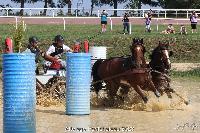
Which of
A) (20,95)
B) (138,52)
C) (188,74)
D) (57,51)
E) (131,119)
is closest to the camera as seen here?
(20,95)

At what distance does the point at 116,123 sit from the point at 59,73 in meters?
3.63

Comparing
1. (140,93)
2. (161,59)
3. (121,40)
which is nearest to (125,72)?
(140,93)

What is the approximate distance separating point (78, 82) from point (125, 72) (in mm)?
1813

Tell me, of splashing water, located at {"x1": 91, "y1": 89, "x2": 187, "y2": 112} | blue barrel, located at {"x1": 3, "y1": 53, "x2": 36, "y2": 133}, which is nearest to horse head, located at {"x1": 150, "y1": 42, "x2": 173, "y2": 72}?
splashing water, located at {"x1": 91, "y1": 89, "x2": 187, "y2": 112}

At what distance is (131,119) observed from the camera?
1429 centimetres

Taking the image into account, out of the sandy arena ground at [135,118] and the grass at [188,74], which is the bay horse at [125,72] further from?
the grass at [188,74]

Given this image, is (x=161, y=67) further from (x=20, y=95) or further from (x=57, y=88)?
(x=20, y=95)

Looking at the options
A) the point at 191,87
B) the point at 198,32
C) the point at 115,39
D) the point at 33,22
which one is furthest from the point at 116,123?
the point at 33,22

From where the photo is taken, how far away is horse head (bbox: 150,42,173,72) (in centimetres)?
1587

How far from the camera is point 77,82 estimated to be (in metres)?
Answer: 14.6

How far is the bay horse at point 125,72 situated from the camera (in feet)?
51.4

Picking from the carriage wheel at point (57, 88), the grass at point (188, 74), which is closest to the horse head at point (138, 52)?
the carriage wheel at point (57, 88)

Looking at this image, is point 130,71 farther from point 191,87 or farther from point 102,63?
point 191,87

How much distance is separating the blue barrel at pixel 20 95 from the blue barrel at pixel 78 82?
4528 mm
